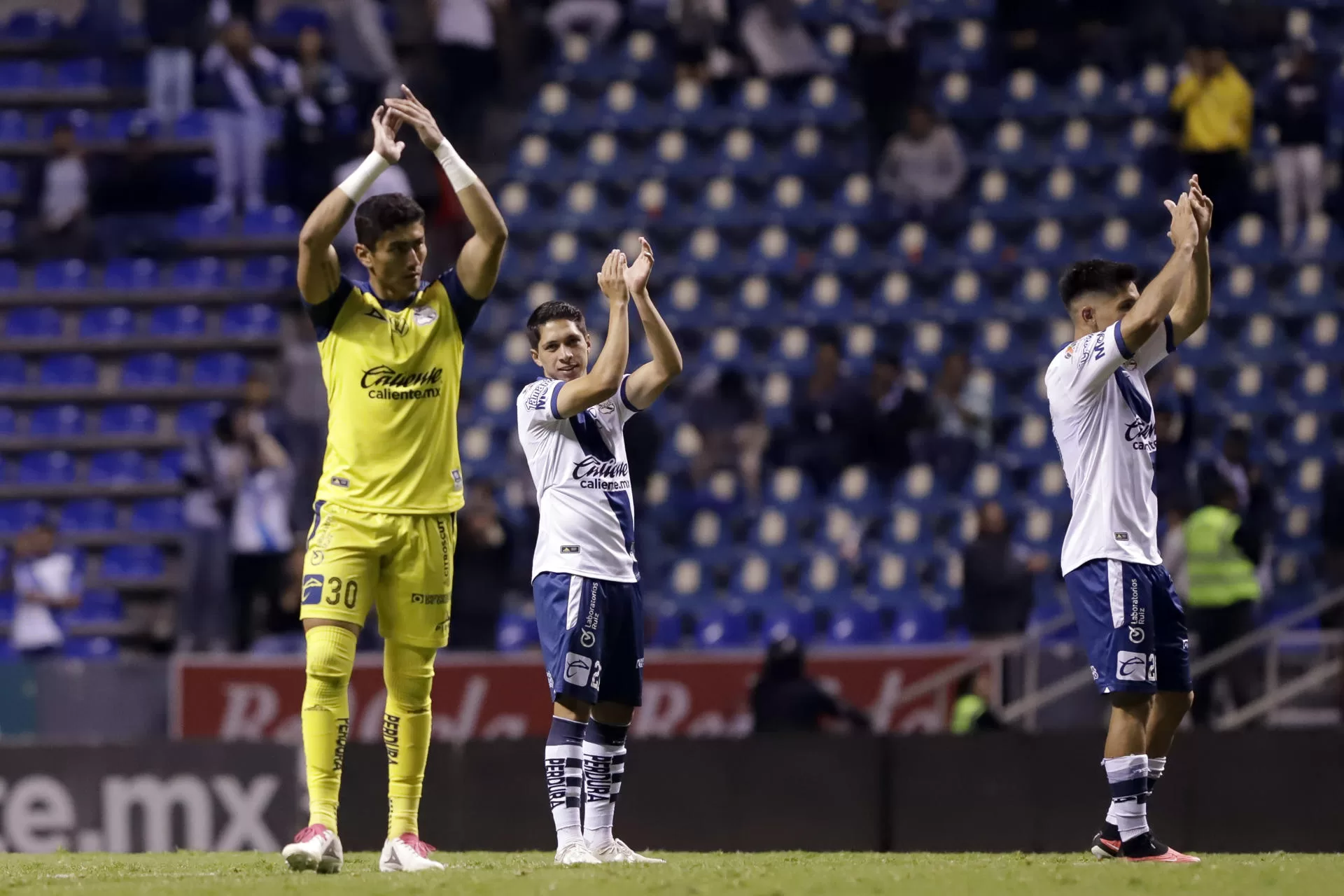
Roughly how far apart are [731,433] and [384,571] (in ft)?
31.2

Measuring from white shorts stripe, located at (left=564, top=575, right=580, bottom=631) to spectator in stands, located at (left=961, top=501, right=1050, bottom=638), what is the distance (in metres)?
7.60

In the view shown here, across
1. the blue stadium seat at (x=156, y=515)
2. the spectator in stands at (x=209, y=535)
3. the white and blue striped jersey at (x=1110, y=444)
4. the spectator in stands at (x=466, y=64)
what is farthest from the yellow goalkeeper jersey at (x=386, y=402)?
the spectator in stands at (x=466, y=64)

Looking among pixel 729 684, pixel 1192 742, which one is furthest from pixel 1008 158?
pixel 1192 742

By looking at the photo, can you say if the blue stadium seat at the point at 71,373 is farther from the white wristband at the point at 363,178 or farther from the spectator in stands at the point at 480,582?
the white wristband at the point at 363,178

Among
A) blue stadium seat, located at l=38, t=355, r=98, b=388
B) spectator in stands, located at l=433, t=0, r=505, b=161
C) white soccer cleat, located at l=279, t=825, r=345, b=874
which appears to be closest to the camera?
white soccer cleat, located at l=279, t=825, r=345, b=874

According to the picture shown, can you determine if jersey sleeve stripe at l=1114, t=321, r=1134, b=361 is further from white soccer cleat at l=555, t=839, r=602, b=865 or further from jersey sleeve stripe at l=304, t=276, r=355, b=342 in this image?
jersey sleeve stripe at l=304, t=276, r=355, b=342

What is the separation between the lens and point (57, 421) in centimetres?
1884

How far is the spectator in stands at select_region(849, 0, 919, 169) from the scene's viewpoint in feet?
61.3

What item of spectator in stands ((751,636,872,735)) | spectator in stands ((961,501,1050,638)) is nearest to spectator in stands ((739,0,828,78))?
spectator in stands ((961,501,1050,638))

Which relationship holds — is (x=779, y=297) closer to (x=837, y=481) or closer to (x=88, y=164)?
(x=837, y=481)

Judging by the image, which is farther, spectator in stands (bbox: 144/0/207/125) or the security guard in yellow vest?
spectator in stands (bbox: 144/0/207/125)

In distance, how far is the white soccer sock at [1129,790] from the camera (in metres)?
7.57

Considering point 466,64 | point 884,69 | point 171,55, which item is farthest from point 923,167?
point 171,55

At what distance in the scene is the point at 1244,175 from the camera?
58.6 feet
